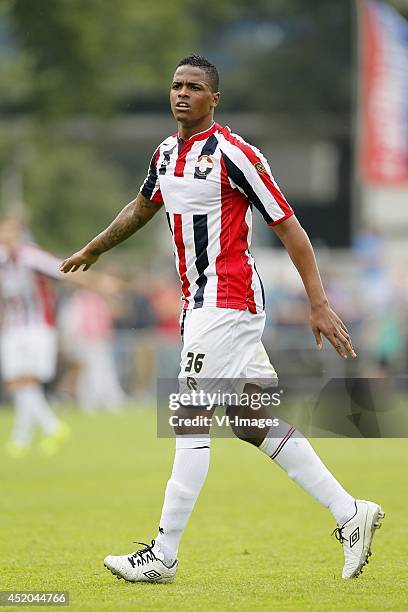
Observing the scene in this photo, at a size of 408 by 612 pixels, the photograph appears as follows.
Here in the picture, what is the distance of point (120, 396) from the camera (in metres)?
24.6

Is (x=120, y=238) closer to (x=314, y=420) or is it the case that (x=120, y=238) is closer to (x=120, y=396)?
(x=314, y=420)

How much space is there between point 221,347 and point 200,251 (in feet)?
1.60

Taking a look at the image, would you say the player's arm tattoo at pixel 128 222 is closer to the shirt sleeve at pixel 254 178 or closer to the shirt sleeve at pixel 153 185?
the shirt sleeve at pixel 153 185

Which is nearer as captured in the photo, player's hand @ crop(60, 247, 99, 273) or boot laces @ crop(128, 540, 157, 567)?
boot laces @ crop(128, 540, 157, 567)

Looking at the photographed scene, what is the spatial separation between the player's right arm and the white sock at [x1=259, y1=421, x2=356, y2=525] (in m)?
1.34

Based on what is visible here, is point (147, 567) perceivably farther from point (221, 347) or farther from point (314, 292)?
point (314, 292)

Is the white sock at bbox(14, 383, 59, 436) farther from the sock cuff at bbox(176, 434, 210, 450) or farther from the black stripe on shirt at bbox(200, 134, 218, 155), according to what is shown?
the black stripe on shirt at bbox(200, 134, 218, 155)

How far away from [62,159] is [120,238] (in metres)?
49.4

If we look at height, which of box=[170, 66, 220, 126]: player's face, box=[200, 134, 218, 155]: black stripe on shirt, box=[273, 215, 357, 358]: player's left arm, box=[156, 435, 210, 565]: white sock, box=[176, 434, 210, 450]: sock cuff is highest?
box=[170, 66, 220, 126]: player's face

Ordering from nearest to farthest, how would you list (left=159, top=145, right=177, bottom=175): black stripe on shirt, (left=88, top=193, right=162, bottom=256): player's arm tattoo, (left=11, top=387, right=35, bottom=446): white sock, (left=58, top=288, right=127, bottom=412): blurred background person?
(left=159, top=145, right=177, bottom=175): black stripe on shirt, (left=88, top=193, right=162, bottom=256): player's arm tattoo, (left=11, top=387, right=35, bottom=446): white sock, (left=58, top=288, right=127, bottom=412): blurred background person

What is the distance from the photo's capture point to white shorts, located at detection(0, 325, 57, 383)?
52.0 ft

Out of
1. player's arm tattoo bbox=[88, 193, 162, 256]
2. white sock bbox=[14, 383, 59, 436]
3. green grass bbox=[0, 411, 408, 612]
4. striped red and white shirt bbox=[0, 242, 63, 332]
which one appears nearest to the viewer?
green grass bbox=[0, 411, 408, 612]

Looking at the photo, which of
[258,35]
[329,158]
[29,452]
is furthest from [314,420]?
[329,158]

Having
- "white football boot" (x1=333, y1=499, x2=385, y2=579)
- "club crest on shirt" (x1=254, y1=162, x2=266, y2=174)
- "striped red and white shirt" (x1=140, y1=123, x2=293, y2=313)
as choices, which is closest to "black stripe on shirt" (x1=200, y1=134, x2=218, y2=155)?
"striped red and white shirt" (x1=140, y1=123, x2=293, y2=313)
